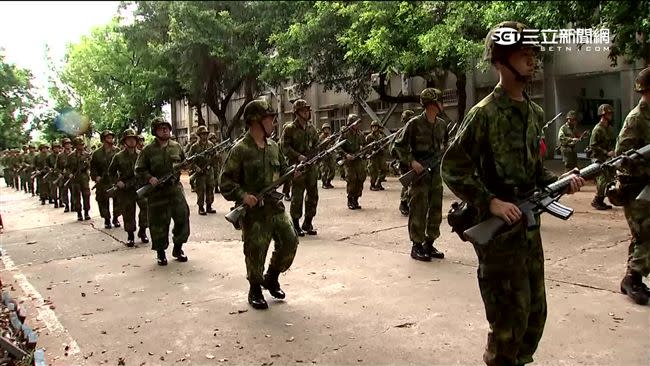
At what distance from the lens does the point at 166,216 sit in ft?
23.7

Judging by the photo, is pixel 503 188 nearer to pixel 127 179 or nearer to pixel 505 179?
pixel 505 179

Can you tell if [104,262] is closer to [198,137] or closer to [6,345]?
[6,345]

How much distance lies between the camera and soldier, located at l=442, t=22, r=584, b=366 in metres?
2.80

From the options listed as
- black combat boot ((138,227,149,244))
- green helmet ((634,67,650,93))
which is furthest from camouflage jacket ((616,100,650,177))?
black combat boot ((138,227,149,244))

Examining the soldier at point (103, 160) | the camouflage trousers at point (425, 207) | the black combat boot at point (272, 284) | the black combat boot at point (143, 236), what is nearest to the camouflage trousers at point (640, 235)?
the camouflage trousers at point (425, 207)

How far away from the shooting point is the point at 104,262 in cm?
756

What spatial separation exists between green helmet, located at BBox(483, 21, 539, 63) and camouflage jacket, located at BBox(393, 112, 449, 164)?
11.6 ft

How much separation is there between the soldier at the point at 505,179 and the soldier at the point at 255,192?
243 cm

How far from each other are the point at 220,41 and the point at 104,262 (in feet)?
23.7

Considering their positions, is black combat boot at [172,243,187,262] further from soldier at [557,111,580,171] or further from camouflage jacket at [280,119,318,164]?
soldier at [557,111,580,171]

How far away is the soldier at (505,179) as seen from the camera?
280 centimetres

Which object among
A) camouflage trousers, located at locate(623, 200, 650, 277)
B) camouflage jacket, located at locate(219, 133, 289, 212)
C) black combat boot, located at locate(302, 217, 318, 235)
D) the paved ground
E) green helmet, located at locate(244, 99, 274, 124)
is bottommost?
the paved ground

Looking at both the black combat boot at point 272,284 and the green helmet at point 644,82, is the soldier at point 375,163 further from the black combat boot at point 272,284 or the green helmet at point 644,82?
the green helmet at point 644,82

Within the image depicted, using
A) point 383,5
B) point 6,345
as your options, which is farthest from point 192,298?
point 383,5
